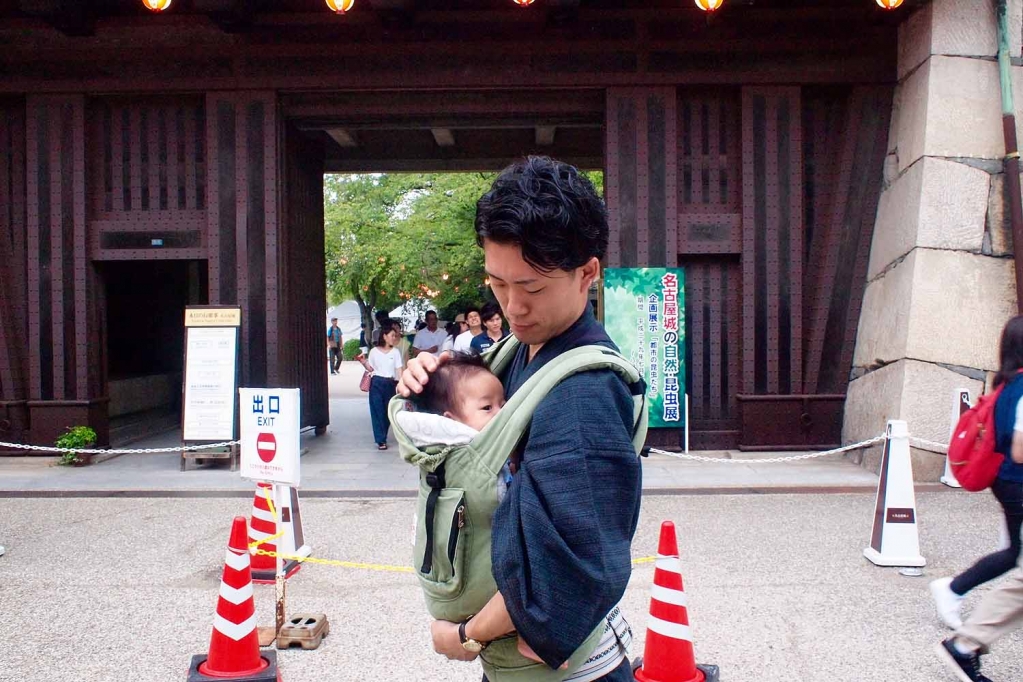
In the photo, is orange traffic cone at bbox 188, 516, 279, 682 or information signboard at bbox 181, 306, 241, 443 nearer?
orange traffic cone at bbox 188, 516, 279, 682

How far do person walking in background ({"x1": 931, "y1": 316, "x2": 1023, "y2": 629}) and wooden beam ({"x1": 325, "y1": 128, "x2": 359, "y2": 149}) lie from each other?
9.69 metres

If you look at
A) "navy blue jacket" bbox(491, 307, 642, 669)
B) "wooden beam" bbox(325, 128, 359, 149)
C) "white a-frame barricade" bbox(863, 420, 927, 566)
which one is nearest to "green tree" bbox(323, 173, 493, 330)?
"wooden beam" bbox(325, 128, 359, 149)

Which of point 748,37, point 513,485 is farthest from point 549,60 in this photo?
point 513,485

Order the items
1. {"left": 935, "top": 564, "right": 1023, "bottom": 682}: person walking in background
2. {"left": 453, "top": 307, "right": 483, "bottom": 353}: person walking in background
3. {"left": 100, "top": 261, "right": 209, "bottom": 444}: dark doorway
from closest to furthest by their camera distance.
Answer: {"left": 935, "top": 564, "right": 1023, "bottom": 682}: person walking in background → {"left": 453, "top": 307, "right": 483, "bottom": 353}: person walking in background → {"left": 100, "top": 261, "right": 209, "bottom": 444}: dark doorway

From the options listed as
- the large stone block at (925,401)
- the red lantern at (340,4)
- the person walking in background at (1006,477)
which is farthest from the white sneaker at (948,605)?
the red lantern at (340,4)

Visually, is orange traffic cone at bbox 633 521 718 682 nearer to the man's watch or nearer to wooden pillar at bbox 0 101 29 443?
the man's watch

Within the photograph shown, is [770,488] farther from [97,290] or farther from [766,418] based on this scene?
[97,290]

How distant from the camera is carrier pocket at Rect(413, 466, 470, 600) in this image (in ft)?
5.10

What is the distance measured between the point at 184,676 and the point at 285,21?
8259mm

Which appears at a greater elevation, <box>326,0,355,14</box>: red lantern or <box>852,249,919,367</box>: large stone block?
<box>326,0,355,14</box>: red lantern

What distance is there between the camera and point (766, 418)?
10.2 metres

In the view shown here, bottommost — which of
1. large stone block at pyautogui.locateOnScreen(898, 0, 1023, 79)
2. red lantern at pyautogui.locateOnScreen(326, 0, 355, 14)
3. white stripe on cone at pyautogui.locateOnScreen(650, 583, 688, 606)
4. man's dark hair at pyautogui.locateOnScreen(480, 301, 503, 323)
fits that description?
white stripe on cone at pyautogui.locateOnScreen(650, 583, 688, 606)

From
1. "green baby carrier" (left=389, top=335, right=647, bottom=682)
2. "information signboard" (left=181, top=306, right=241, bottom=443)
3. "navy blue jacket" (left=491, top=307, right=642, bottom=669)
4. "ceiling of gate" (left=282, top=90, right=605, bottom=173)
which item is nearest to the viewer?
"navy blue jacket" (left=491, top=307, right=642, bottom=669)

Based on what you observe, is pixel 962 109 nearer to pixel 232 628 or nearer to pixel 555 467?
pixel 232 628
